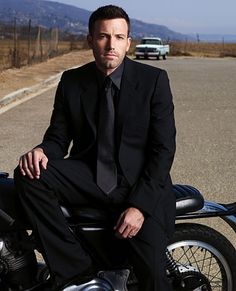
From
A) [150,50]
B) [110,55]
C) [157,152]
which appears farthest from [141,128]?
[150,50]

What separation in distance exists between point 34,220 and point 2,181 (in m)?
0.38

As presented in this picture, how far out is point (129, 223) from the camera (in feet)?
8.99

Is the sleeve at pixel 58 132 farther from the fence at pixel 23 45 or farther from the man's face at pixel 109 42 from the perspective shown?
the fence at pixel 23 45

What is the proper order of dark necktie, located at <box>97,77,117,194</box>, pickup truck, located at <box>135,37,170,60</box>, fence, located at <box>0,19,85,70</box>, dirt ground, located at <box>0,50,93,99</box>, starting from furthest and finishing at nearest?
pickup truck, located at <box>135,37,170,60</box> < fence, located at <box>0,19,85,70</box> < dirt ground, located at <box>0,50,93,99</box> < dark necktie, located at <box>97,77,117,194</box>

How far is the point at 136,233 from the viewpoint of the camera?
9.11 ft

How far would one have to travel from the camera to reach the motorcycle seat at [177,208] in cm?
289

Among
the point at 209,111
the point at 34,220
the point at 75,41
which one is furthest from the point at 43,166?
the point at 75,41

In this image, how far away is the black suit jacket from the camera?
2889 millimetres

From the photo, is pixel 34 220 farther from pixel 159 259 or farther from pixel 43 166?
pixel 159 259

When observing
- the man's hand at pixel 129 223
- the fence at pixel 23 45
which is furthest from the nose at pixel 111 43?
the fence at pixel 23 45

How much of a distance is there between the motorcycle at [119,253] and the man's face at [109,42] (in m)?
0.74

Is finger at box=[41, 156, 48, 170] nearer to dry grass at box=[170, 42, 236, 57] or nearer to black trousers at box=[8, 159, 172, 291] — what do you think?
black trousers at box=[8, 159, 172, 291]

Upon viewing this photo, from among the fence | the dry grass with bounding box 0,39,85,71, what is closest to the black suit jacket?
the dry grass with bounding box 0,39,85,71

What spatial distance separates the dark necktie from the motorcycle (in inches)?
7.0
